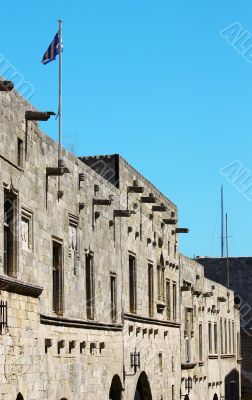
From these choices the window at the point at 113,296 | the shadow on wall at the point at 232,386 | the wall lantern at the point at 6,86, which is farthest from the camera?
the shadow on wall at the point at 232,386

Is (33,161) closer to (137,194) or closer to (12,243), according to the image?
(12,243)

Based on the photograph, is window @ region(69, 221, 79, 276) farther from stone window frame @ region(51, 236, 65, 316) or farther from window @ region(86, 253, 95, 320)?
window @ region(86, 253, 95, 320)

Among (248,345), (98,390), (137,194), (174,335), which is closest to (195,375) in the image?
(174,335)

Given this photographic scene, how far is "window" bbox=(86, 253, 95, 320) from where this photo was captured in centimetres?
2453

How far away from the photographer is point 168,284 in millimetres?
35875

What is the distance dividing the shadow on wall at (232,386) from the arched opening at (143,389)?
19102mm

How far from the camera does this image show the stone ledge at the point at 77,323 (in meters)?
20.3

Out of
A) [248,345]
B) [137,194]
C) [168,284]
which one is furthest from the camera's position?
[248,345]

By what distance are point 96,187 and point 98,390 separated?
17.6ft

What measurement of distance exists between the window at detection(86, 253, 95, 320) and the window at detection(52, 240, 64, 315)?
8.30ft

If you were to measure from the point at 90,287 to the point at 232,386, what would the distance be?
29635 mm

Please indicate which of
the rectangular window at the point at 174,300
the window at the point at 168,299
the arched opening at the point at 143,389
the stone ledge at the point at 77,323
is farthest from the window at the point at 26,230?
the rectangular window at the point at 174,300

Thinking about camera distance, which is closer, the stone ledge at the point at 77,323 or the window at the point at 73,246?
the stone ledge at the point at 77,323

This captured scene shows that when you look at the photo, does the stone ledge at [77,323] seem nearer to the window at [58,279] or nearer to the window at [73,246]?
the window at [58,279]
